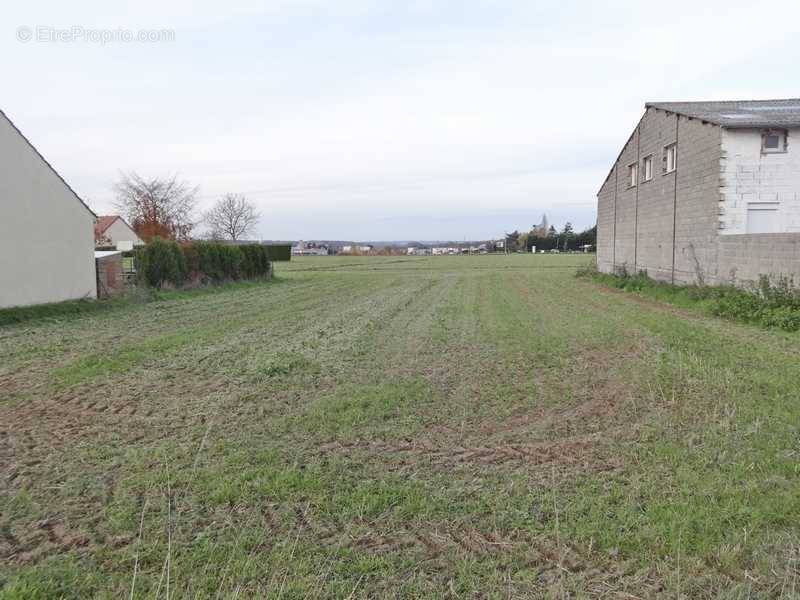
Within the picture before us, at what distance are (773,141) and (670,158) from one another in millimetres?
3979

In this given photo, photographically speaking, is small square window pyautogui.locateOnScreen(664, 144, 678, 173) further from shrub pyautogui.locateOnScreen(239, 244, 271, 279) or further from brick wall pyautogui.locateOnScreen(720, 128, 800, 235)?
shrub pyautogui.locateOnScreen(239, 244, 271, 279)

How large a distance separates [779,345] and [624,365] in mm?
3072

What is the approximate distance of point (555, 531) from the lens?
11.2 ft

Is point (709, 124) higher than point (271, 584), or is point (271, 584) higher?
point (709, 124)

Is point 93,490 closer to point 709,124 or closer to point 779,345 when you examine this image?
point 779,345

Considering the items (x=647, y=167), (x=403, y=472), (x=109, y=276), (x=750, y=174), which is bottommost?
(x=403, y=472)

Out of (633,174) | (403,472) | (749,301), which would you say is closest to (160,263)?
(749,301)

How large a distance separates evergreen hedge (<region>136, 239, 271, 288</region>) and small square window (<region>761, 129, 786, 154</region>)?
1883 cm

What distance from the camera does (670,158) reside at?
1934 centimetres

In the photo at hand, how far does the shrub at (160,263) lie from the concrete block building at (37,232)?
2.60m

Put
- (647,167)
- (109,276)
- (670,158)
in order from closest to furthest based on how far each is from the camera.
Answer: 1. (109,276)
2. (670,158)
3. (647,167)

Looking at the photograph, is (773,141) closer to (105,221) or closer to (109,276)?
(109,276)

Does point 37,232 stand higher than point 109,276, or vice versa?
point 37,232

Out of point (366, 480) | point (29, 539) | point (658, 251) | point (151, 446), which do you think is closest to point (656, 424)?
point (366, 480)
